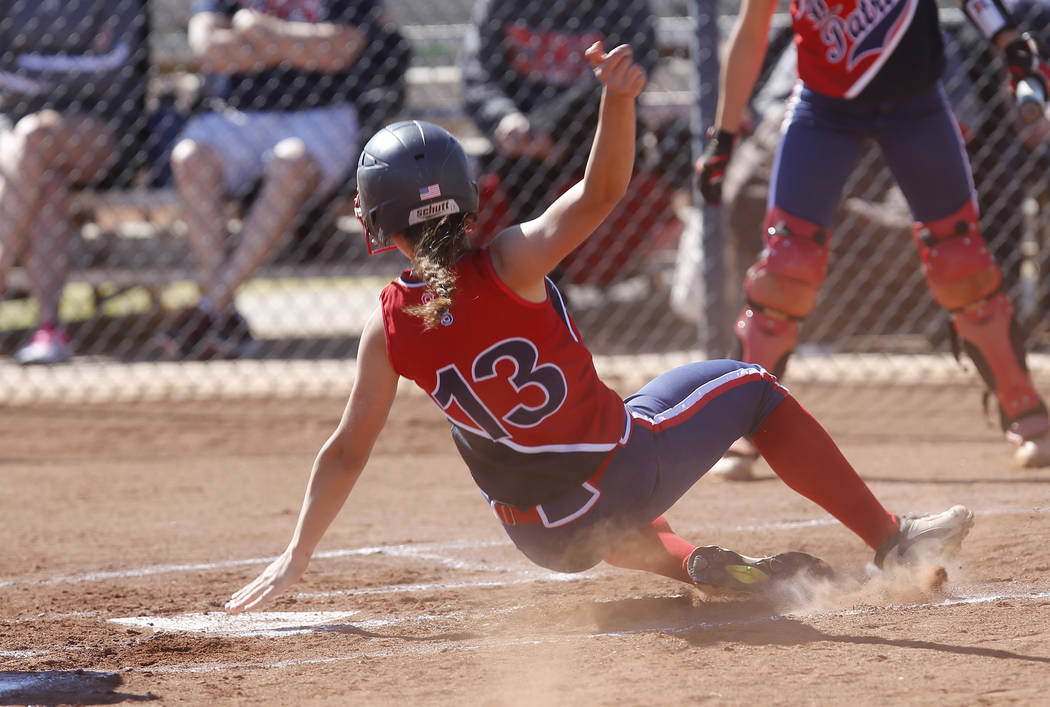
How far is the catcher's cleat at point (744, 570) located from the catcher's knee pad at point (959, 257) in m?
1.72

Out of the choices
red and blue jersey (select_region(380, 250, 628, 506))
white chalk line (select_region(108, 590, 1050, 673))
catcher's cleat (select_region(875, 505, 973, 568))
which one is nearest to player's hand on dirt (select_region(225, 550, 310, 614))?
white chalk line (select_region(108, 590, 1050, 673))

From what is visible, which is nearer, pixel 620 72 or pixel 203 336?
pixel 620 72

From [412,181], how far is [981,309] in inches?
102

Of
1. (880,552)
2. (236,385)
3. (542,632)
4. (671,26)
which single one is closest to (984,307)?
(880,552)

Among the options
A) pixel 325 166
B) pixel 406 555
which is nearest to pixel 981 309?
pixel 406 555

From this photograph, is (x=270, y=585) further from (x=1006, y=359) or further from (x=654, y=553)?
(x=1006, y=359)

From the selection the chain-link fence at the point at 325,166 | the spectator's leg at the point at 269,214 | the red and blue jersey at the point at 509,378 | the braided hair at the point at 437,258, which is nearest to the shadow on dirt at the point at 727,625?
the red and blue jersey at the point at 509,378

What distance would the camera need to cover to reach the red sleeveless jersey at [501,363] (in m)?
2.94

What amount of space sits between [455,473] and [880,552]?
227 cm

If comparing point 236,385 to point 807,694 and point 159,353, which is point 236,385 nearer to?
point 159,353

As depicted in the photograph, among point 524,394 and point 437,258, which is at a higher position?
point 437,258

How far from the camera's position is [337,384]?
22.5ft

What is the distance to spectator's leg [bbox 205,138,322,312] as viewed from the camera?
23.5 ft

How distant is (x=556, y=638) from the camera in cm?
305
